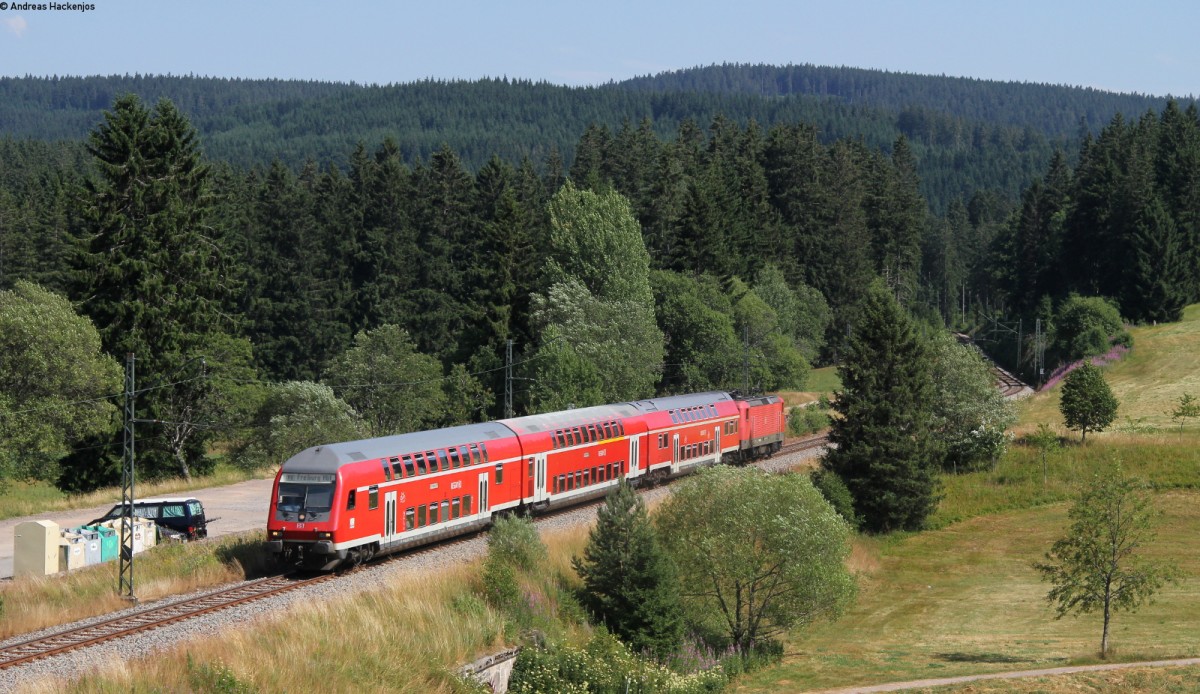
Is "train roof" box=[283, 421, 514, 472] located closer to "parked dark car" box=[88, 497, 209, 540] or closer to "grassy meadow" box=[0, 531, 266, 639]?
"grassy meadow" box=[0, 531, 266, 639]

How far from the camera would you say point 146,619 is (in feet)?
104

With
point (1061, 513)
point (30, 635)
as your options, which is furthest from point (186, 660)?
point (1061, 513)

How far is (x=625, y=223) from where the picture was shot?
93.0 meters

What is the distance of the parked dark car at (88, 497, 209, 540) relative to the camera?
153 feet

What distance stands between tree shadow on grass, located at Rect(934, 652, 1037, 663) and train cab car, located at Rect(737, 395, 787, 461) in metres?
28.0

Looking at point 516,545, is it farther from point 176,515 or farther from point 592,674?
point 176,515

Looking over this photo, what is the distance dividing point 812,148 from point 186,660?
128 m

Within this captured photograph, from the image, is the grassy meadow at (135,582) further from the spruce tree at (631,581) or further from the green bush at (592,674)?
the spruce tree at (631,581)

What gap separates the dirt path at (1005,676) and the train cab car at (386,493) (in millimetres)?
13967

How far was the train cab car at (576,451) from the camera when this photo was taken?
49.4 m

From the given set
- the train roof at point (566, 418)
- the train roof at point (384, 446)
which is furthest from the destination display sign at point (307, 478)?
the train roof at point (566, 418)

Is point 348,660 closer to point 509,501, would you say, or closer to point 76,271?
point 509,501

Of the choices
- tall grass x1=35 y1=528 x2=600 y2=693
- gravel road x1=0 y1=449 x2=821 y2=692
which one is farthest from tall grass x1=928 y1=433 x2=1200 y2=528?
tall grass x1=35 y1=528 x2=600 y2=693

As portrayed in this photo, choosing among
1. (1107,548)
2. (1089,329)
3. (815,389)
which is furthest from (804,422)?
(1107,548)
